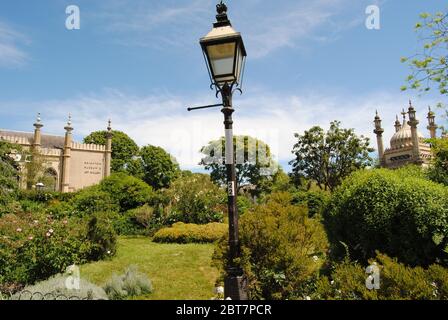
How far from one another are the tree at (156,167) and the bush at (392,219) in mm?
48212

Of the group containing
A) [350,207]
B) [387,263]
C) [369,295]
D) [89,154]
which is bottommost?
[369,295]

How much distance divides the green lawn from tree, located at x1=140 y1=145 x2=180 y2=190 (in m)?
40.7

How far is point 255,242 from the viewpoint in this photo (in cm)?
679

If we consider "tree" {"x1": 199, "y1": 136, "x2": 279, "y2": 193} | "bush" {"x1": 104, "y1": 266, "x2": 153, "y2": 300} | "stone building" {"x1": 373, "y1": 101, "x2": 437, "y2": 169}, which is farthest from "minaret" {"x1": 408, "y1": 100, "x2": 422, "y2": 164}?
"bush" {"x1": 104, "y1": 266, "x2": 153, "y2": 300}

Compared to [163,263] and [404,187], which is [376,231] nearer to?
[404,187]

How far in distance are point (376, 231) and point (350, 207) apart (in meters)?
0.87

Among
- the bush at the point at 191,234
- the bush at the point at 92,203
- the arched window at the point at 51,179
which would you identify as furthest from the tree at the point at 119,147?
the bush at the point at 191,234

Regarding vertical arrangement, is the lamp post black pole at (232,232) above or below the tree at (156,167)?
below

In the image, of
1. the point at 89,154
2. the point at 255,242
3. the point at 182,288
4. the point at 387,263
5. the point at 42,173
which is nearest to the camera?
the point at 387,263

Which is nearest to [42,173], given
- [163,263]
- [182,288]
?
[163,263]

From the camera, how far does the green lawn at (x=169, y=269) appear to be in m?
8.41

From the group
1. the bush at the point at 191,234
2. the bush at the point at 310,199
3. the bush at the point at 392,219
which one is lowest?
the bush at the point at 191,234

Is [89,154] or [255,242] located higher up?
[89,154]

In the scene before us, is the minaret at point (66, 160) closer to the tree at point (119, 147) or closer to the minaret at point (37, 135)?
the minaret at point (37, 135)
